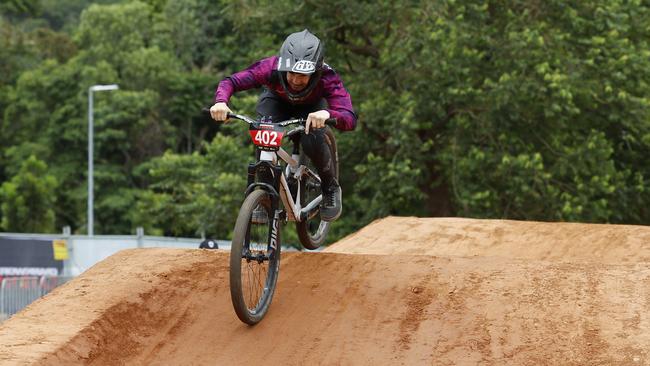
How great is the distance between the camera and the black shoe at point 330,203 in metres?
9.80

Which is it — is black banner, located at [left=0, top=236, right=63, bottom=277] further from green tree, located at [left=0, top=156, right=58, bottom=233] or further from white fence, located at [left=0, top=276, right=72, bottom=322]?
green tree, located at [left=0, top=156, right=58, bottom=233]

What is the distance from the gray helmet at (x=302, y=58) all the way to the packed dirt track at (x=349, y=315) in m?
1.83

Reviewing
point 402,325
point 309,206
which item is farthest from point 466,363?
point 309,206

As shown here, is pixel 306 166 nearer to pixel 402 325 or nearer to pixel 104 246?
pixel 402 325

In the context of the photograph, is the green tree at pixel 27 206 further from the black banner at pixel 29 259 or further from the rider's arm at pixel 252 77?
the rider's arm at pixel 252 77

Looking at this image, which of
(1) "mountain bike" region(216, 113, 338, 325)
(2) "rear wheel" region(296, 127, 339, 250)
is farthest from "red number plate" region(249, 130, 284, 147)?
(2) "rear wheel" region(296, 127, 339, 250)

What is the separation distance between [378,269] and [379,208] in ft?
→ 42.7

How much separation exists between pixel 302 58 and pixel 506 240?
5594mm

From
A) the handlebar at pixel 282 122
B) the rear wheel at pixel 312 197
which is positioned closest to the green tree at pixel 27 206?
the rear wheel at pixel 312 197

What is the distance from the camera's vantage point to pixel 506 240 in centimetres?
1301

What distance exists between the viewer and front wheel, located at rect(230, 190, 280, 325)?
302 inches

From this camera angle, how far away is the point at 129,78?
5134cm

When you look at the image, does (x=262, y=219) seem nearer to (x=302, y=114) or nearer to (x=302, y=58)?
(x=302, y=114)

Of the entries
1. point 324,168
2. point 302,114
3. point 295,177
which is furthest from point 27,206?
point 302,114
